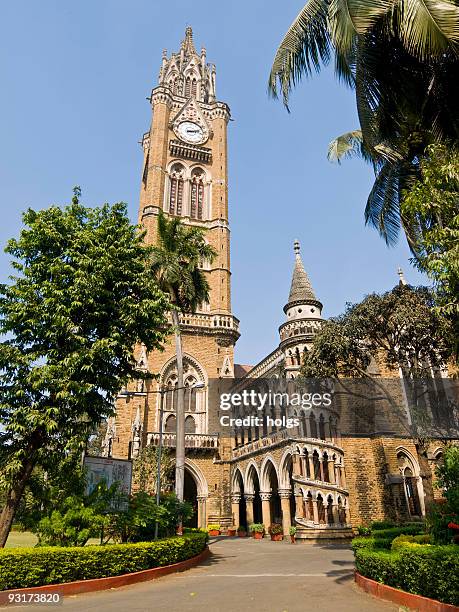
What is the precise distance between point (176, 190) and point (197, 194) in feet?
6.89

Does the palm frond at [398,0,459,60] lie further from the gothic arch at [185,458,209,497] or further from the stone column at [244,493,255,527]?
the gothic arch at [185,458,209,497]

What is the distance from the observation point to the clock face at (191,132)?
152ft

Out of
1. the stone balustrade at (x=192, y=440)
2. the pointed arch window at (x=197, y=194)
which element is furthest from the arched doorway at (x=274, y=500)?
the pointed arch window at (x=197, y=194)

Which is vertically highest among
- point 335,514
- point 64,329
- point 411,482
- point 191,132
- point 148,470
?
point 191,132

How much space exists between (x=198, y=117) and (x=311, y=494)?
3899cm

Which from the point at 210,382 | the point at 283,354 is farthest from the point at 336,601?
the point at 210,382

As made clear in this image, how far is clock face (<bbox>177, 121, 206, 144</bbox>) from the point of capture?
152 ft

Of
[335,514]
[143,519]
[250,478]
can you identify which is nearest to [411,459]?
[335,514]

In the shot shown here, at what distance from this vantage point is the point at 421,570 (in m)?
8.63

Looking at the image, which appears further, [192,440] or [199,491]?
[192,440]

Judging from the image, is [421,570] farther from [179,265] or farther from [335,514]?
[335,514]

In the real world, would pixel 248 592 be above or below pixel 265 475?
below

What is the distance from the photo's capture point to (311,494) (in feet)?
79.3

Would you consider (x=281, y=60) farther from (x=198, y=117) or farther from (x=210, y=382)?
(x=198, y=117)
